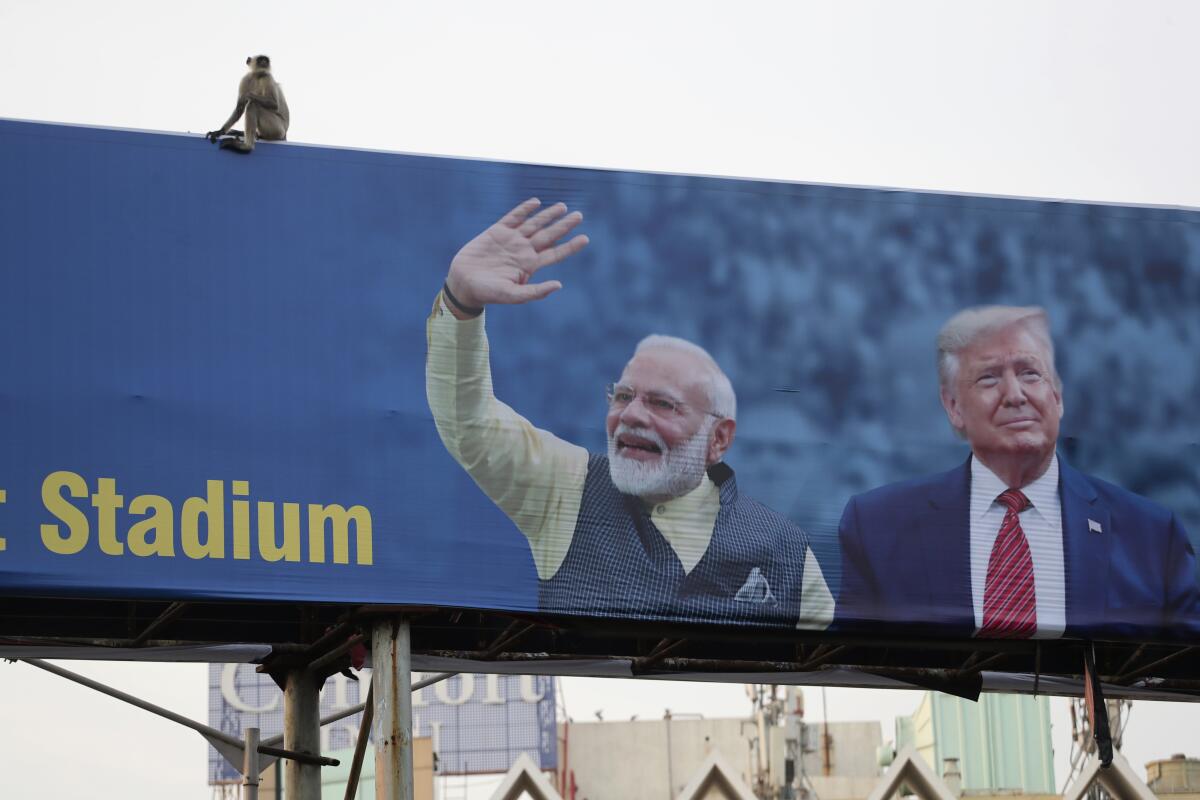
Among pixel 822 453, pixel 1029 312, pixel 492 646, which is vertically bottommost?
pixel 492 646

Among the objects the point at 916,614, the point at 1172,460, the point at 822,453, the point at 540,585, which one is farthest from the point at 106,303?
the point at 1172,460

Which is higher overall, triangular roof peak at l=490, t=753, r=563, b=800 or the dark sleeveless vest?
the dark sleeveless vest

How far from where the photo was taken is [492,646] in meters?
17.8

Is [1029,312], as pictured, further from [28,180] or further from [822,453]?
[28,180]

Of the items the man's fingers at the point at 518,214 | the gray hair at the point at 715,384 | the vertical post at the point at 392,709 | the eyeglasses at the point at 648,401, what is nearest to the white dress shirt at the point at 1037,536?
the gray hair at the point at 715,384

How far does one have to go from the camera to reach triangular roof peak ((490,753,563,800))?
69.7 ft

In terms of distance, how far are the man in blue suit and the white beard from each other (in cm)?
143

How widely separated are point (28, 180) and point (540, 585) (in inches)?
210

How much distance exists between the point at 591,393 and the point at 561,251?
4.22 ft

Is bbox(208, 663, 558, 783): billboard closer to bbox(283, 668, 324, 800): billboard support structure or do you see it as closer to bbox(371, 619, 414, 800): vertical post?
bbox(283, 668, 324, 800): billboard support structure

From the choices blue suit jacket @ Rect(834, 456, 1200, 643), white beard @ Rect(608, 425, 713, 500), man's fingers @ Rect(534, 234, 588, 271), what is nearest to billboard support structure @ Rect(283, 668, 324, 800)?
white beard @ Rect(608, 425, 713, 500)

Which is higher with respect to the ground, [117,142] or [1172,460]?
[117,142]

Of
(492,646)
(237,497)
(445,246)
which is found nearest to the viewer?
(237,497)

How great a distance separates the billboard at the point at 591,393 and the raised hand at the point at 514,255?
27mm
